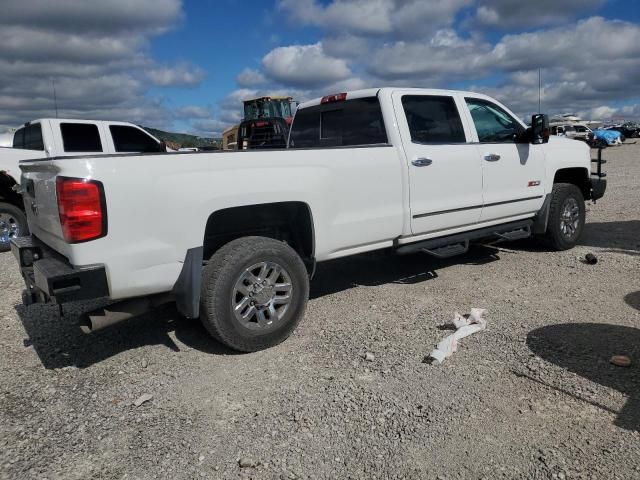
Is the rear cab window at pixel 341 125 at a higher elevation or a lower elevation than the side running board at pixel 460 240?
higher

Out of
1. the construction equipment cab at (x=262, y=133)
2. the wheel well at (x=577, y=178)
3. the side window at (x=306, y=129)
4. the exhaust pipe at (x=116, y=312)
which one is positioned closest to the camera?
the exhaust pipe at (x=116, y=312)

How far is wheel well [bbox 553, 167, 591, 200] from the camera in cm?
683

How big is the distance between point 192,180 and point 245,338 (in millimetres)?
1200

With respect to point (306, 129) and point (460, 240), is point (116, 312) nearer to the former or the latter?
point (306, 129)

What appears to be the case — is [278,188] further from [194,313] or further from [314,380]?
[314,380]

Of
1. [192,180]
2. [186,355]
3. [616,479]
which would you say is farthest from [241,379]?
[616,479]

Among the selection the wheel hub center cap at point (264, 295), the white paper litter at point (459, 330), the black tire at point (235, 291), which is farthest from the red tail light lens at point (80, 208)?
the white paper litter at point (459, 330)

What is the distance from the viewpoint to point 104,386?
141 inches

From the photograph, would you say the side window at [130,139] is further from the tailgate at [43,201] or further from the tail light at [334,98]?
the tailgate at [43,201]

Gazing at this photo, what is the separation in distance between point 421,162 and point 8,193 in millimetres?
6524

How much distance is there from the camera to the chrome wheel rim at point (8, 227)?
7.95 metres

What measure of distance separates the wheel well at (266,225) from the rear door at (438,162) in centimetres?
109

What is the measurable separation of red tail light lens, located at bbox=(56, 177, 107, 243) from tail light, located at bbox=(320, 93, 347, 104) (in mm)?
2945

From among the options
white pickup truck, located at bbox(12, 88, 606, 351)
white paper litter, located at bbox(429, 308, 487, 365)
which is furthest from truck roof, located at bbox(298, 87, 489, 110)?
white paper litter, located at bbox(429, 308, 487, 365)
